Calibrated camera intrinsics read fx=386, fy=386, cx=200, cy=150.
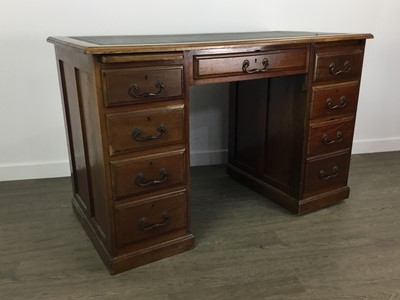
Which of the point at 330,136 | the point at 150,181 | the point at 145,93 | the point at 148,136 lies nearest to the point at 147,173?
the point at 150,181

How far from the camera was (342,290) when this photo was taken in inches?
54.1

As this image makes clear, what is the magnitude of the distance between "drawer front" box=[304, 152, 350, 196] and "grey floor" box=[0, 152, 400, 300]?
4.8 inches

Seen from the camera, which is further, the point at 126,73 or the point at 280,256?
the point at 280,256

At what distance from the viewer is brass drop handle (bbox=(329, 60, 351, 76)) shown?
171 cm

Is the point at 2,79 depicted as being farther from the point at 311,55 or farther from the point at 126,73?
the point at 311,55

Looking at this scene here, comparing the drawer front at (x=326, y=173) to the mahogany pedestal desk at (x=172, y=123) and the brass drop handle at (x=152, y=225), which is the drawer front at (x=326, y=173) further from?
the brass drop handle at (x=152, y=225)

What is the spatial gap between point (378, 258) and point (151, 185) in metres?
0.96

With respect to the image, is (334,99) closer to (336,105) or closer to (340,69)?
(336,105)

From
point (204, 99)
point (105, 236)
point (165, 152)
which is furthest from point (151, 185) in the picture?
point (204, 99)

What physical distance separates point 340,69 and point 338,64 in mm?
28

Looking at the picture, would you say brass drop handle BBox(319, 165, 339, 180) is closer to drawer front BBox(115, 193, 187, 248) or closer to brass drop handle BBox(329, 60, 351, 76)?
brass drop handle BBox(329, 60, 351, 76)

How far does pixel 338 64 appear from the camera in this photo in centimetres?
173

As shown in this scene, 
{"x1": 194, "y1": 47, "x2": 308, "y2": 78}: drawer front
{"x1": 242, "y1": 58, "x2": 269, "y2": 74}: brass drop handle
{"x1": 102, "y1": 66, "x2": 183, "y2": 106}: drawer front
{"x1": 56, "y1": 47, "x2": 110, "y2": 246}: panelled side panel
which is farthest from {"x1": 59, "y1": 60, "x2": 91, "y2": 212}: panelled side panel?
{"x1": 242, "y1": 58, "x2": 269, "y2": 74}: brass drop handle

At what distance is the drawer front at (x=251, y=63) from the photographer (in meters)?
1.42
